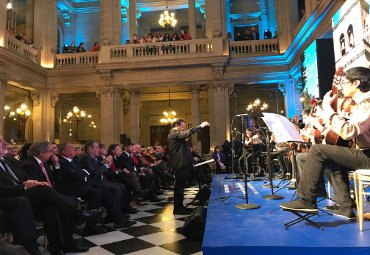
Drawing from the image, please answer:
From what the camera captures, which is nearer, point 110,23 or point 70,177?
point 70,177

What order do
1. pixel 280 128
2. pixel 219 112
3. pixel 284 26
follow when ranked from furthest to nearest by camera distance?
pixel 284 26
pixel 219 112
pixel 280 128

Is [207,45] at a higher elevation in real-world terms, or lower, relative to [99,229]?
higher

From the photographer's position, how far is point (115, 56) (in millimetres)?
13867

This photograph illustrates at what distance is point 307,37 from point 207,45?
4450mm

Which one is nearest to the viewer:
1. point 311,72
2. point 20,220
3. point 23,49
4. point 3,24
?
point 20,220

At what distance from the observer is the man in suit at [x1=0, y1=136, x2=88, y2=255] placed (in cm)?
301

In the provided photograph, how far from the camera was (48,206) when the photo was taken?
3117mm

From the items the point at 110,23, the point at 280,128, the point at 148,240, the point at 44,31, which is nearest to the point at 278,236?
the point at 280,128

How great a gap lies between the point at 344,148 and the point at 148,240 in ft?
7.35

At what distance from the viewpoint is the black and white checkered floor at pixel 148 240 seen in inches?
125

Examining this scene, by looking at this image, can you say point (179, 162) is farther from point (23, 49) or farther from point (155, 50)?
point (23, 49)

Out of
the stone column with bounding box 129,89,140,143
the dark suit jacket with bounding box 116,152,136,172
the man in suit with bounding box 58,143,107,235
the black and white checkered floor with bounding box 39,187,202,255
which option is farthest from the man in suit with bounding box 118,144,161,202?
the stone column with bounding box 129,89,140,143

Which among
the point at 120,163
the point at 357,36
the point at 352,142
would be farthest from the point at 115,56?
the point at 352,142

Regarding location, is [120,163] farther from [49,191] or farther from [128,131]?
[128,131]
